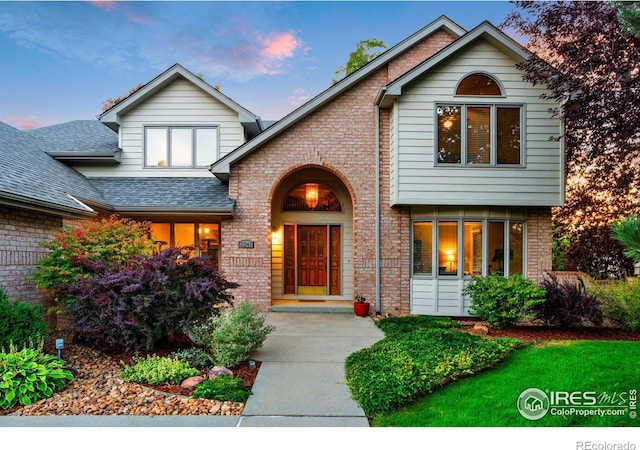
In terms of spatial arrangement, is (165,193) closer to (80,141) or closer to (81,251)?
(81,251)

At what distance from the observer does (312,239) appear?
1207 cm

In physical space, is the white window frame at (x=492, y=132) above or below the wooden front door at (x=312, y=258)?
above

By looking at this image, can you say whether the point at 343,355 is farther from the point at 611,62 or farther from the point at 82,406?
the point at 611,62

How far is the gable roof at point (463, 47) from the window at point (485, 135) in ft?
3.43

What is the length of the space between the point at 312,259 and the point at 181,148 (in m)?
5.10

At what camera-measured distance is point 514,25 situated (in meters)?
9.41

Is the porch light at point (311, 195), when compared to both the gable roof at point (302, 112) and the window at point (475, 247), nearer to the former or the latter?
the gable roof at point (302, 112)

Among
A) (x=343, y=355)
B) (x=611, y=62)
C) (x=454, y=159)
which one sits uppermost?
(x=611, y=62)

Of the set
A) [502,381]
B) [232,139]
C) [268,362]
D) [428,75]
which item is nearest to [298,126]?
[232,139]

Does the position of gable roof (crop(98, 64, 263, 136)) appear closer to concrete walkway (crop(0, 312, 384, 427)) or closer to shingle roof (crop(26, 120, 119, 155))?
shingle roof (crop(26, 120, 119, 155))

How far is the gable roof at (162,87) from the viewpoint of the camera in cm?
1100

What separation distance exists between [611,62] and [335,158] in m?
6.27

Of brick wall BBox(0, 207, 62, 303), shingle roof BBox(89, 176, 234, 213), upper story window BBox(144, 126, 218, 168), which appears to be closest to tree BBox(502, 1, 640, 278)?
shingle roof BBox(89, 176, 234, 213)

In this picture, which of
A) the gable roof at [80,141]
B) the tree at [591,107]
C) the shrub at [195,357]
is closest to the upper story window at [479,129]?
the tree at [591,107]
